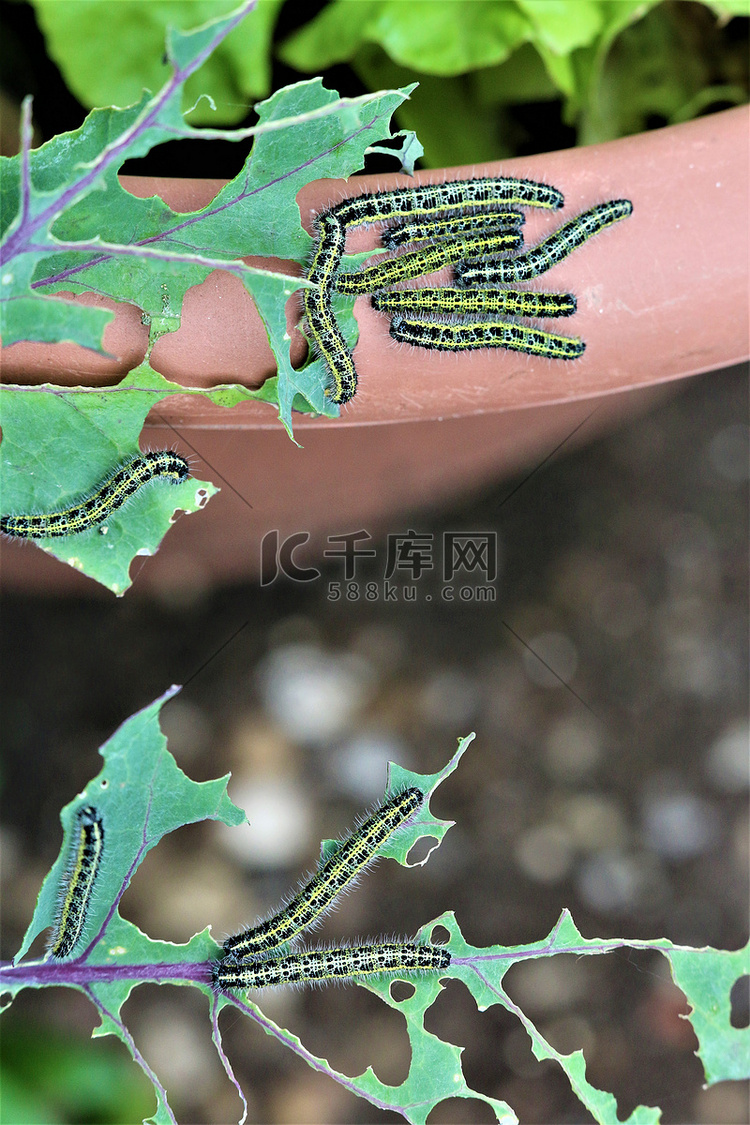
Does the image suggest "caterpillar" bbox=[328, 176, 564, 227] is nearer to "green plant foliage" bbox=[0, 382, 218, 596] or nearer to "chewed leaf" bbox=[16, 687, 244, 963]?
"green plant foliage" bbox=[0, 382, 218, 596]

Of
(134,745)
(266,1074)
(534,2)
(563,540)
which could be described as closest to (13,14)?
(534,2)

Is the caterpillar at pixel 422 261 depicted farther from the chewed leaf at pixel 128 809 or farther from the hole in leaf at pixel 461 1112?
the hole in leaf at pixel 461 1112

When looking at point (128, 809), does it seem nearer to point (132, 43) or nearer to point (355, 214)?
point (355, 214)

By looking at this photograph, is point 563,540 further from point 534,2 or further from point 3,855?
point 3,855

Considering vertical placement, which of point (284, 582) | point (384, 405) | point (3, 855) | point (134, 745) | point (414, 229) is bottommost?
point (134, 745)

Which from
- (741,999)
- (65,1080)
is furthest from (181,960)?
(741,999)

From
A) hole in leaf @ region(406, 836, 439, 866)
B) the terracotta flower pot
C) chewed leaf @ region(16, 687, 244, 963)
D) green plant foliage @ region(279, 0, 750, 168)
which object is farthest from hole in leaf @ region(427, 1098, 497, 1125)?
green plant foliage @ region(279, 0, 750, 168)
